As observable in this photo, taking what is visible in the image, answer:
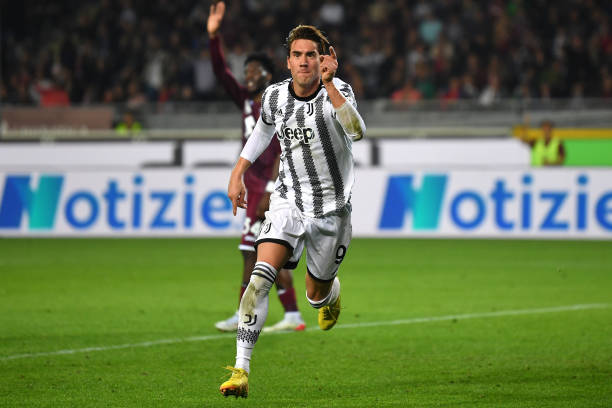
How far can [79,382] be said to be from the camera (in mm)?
6648

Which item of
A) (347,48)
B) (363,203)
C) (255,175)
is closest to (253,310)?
(255,175)

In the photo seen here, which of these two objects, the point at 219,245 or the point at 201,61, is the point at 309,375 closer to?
the point at 219,245

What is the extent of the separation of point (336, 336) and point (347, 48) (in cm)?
1707

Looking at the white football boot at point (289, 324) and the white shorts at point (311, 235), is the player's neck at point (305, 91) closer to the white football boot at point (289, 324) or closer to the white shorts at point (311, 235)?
the white shorts at point (311, 235)

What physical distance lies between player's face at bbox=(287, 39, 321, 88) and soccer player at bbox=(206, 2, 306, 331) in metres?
2.52

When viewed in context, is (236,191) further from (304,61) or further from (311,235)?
(304,61)

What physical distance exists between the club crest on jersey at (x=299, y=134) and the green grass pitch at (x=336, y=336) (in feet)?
5.02

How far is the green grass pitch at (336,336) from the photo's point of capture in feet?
20.9

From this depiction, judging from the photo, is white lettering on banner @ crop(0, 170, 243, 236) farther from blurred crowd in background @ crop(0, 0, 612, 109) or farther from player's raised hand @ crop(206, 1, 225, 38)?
player's raised hand @ crop(206, 1, 225, 38)

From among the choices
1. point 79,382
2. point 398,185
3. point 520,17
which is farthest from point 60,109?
→ point 79,382

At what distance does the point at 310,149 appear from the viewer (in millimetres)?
6496

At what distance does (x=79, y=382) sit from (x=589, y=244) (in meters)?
11.7

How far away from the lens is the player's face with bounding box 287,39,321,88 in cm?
629

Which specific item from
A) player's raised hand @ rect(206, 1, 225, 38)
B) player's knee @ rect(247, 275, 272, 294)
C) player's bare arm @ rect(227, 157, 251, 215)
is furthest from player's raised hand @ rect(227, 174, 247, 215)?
player's raised hand @ rect(206, 1, 225, 38)
